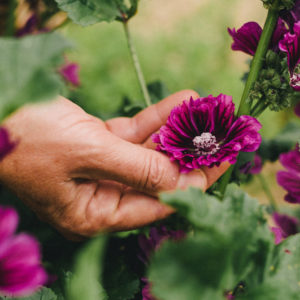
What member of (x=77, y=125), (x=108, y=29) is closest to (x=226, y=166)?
(x=77, y=125)

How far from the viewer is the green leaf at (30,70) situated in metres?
0.31

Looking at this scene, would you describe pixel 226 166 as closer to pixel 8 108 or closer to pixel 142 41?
pixel 8 108

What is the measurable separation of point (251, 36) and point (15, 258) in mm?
462

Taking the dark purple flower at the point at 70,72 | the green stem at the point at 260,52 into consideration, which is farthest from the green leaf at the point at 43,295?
the dark purple flower at the point at 70,72

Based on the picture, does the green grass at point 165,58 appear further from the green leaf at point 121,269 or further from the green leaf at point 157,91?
the green leaf at point 121,269

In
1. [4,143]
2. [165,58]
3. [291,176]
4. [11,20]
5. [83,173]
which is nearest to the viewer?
[4,143]

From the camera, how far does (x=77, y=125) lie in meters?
0.60

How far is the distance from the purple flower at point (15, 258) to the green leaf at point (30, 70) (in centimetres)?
9

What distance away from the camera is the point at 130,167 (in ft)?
2.03

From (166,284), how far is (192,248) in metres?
0.04

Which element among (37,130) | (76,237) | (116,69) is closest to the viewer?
(37,130)

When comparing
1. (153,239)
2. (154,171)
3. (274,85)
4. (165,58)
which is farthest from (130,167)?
(165,58)

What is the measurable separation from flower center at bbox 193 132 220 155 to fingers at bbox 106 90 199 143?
117 mm

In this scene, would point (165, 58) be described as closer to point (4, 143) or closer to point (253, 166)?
point (253, 166)
